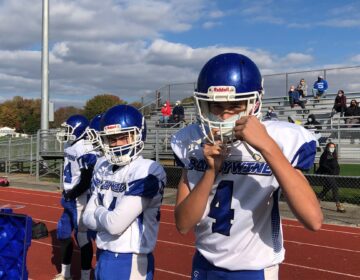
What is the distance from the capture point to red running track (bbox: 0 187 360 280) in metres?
5.69

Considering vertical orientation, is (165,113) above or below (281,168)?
above

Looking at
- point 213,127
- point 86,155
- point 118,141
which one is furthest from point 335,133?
point 213,127

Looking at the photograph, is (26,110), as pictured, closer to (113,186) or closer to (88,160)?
(88,160)

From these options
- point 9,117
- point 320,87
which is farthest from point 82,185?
point 9,117

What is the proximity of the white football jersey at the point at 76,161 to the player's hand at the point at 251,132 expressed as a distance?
3.61 meters

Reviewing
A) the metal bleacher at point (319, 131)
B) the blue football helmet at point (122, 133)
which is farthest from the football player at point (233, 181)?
the metal bleacher at point (319, 131)

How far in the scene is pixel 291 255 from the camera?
651 cm

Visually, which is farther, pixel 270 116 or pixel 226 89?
pixel 270 116

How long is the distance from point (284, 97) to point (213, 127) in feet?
58.4

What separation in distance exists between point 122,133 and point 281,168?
62.8 inches

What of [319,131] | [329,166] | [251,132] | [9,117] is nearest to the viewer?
[251,132]

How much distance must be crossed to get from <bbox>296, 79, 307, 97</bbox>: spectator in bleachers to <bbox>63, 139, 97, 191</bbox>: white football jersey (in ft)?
47.4

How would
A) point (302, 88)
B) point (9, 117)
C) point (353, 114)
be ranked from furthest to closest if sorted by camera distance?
point (9, 117) < point (302, 88) < point (353, 114)

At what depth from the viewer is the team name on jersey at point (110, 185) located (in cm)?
287
